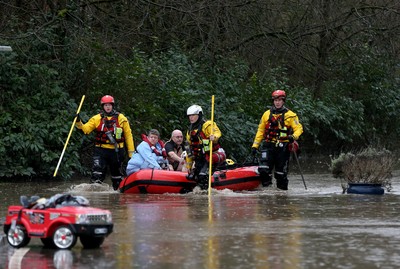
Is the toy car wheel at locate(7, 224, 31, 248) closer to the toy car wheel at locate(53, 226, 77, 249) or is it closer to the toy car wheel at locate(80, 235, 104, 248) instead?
the toy car wheel at locate(53, 226, 77, 249)

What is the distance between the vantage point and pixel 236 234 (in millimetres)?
13461

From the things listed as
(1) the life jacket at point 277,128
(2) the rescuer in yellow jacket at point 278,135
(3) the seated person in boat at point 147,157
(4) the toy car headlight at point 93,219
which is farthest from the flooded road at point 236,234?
(1) the life jacket at point 277,128

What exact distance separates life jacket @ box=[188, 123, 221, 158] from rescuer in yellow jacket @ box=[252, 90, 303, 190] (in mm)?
1116

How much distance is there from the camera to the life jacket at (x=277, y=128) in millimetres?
21766

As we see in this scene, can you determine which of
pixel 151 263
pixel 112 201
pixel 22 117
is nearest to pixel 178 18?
pixel 22 117

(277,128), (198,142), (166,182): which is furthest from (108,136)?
(277,128)

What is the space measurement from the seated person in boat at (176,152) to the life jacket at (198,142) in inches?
34.3

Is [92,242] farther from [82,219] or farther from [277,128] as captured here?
[277,128]

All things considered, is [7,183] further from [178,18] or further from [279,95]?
[178,18]

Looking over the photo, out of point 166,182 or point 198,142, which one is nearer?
point 166,182

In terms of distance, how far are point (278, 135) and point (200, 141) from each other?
1543 millimetres

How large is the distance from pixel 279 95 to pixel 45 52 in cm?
716

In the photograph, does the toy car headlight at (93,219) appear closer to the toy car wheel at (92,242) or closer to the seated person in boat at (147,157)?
Result: the toy car wheel at (92,242)

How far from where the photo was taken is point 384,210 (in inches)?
668
